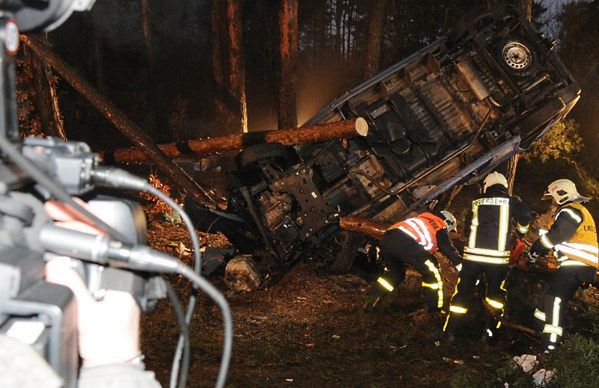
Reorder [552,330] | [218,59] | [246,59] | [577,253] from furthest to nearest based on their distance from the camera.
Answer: [246,59] < [218,59] < [577,253] < [552,330]

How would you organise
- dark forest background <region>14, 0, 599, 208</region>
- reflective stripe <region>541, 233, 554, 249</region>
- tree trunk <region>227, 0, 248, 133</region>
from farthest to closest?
dark forest background <region>14, 0, 599, 208</region>
tree trunk <region>227, 0, 248, 133</region>
reflective stripe <region>541, 233, 554, 249</region>

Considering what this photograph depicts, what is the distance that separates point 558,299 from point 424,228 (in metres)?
1.43

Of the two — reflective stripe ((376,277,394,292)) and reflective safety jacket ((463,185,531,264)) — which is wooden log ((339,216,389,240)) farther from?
reflective safety jacket ((463,185,531,264))

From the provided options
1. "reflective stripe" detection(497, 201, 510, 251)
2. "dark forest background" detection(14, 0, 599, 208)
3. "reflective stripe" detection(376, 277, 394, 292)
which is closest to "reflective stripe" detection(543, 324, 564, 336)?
"reflective stripe" detection(497, 201, 510, 251)

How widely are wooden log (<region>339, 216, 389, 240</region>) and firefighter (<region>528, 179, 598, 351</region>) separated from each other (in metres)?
1.88

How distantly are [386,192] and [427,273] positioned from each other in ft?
4.69

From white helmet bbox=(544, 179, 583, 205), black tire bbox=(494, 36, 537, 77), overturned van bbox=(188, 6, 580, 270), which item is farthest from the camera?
black tire bbox=(494, 36, 537, 77)

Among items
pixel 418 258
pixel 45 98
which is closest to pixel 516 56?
pixel 418 258

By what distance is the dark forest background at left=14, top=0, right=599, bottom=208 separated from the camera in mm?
12820

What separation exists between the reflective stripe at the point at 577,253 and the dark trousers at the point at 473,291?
582 mm

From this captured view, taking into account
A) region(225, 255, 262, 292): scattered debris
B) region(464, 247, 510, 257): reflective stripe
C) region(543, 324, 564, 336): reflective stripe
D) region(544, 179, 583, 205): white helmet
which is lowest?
region(543, 324, 564, 336): reflective stripe

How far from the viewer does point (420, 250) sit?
5.27 meters

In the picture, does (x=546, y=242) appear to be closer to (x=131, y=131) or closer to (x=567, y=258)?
(x=567, y=258)

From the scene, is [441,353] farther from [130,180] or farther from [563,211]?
[130,180]
